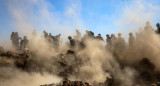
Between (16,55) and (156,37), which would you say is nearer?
(16,55)

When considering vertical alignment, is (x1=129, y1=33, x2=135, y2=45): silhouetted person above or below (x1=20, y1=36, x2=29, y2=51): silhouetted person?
below

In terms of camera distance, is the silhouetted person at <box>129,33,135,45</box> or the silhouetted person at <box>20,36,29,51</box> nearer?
the silhouetted person at <box>129,33,135,45</box>

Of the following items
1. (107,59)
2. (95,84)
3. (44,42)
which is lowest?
(95,84)

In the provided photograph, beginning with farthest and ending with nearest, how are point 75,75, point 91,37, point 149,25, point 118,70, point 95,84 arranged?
point 91,37 → point 149,25 → point 118,70 → point 75,75 → point 95,84

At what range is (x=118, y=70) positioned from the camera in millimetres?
27094

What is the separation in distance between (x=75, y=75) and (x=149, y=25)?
15.8 metres

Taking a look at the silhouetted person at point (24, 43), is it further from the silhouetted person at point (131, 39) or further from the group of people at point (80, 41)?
the silhouetted person at point (131, 39)

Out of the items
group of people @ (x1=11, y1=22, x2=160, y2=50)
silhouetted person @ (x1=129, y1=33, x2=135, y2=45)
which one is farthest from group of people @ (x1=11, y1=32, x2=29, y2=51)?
silhouetted person @ (x1=129, y1=33, x2=135, y2=45)

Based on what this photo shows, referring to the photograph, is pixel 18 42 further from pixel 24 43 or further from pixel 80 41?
pixel 80 41

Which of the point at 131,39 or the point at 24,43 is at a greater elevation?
the point at 24,43

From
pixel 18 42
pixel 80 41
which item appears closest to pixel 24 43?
pixel 18 42

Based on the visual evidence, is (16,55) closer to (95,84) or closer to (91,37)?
(95,84)

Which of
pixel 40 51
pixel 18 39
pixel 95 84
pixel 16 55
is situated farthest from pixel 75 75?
pixel 18 39

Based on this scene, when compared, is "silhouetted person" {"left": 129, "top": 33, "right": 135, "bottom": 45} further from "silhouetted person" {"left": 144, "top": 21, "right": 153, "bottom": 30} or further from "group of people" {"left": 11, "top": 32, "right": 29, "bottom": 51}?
"group of people" {"left": 11, "top": 32, "right": 29, "bottom": 51}
